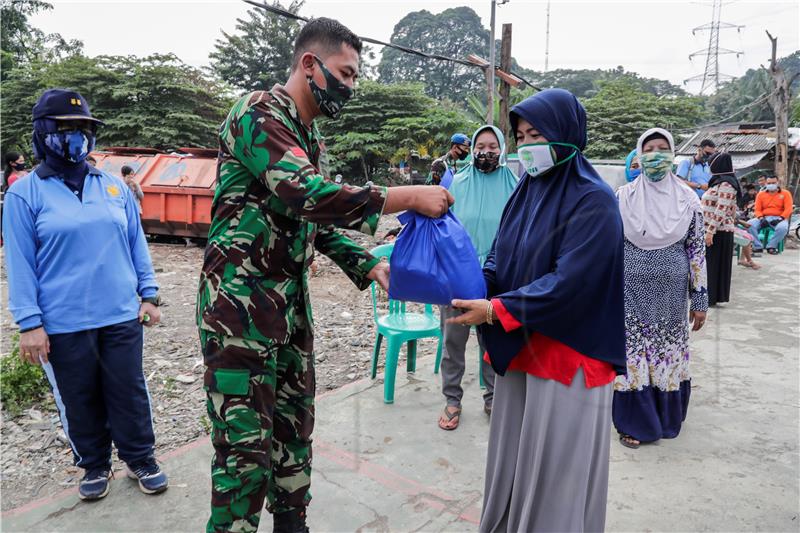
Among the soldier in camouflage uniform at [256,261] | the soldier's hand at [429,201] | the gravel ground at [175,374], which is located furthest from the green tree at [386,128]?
the soldier's hand at [429,201]

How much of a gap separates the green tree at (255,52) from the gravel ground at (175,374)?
24721 mm

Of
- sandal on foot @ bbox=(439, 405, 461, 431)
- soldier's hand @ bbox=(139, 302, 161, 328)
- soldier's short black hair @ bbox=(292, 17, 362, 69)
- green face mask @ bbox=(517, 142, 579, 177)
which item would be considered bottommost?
sandal on foot @ bbox=(439, 405, 461, 431)

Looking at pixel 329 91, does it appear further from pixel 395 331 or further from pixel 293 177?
pixel 395 331

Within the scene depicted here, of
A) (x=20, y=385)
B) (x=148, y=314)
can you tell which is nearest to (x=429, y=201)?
(x=148, y=314)

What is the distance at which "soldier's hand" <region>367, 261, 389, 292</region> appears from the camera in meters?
2.30

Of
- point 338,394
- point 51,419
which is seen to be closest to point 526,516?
point 338,394

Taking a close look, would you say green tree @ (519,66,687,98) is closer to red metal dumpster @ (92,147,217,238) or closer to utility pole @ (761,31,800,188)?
utility pole @ (761,31,800,188)

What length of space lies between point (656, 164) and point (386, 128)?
64.7ft

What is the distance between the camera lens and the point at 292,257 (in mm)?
2090

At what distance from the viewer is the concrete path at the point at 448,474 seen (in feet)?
8.83

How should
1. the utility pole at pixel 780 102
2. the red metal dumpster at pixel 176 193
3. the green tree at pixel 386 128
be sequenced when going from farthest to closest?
the green tree at pixel 386 128 → the utility pole at pixel 780 102 → the red metal dumpster at pixel 176 193

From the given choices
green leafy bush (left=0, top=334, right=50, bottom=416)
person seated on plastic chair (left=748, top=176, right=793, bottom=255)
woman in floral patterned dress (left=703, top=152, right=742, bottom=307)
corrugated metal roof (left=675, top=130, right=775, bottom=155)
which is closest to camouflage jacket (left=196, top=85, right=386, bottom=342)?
green leafy bush (left=0, top=334, right=50, bottom=416)

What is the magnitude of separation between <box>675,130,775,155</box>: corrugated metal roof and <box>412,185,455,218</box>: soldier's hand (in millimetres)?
21407

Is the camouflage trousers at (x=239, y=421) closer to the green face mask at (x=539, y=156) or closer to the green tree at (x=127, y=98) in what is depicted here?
the green face mask at (x=539, y=156)
